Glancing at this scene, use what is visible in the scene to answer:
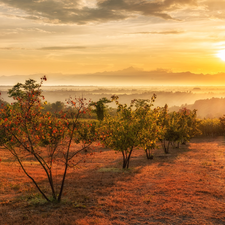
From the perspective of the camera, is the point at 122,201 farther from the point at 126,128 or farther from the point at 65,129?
the point at 126,128

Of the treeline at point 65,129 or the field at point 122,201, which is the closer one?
the field at point 122,201

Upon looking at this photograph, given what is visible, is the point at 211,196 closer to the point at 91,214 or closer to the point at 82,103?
the point at 91,214

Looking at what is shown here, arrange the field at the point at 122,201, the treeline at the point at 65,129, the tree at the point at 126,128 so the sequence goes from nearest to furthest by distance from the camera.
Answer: the field at the point at 122,201 < the treeline at the point at 65,129 < the tree at the point at 126,128

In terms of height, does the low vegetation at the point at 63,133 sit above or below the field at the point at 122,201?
above

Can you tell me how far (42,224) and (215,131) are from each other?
5415 centimetres

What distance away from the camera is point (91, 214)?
11289mm

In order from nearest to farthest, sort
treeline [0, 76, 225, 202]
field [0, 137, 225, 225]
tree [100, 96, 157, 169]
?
field [0, 137, 225, 225], treeline [0, 76, 225, 202], tree [100, 96, 157, 169]

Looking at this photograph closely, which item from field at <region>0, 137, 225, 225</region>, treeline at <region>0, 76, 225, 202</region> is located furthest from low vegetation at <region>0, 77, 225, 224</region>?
field at <region>0, 137, 225, 225</region>

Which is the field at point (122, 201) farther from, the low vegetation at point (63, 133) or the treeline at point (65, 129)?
the treeline at point (65, 129)

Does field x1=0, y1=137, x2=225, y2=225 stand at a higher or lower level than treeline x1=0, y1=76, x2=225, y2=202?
lower

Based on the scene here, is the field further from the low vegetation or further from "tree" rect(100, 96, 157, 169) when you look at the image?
"tree" rect(100, 96, 157, 169)

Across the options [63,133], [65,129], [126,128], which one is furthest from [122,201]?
[126,128]

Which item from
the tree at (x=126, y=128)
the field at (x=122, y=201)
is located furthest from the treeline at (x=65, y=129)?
the field at (x=122, y=201)

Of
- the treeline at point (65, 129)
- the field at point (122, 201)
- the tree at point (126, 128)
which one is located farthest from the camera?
the tree at point (126, 128)
